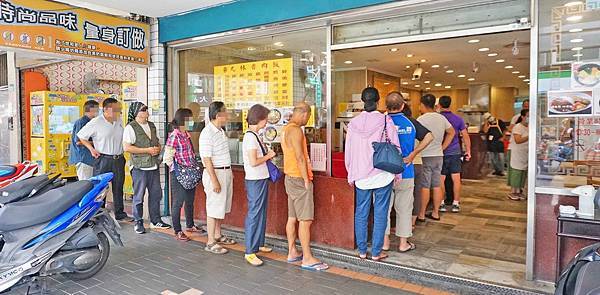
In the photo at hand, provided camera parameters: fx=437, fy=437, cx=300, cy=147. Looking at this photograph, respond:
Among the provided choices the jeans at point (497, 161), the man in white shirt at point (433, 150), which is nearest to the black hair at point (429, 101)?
the man in white shirt at point (433, 150)

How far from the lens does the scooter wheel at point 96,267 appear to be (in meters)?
3.64

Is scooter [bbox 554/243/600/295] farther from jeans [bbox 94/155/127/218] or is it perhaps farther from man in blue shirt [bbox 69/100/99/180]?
man in blue shirt [bbox 69/100/99/180]

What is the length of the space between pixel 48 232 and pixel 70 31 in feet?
8.40

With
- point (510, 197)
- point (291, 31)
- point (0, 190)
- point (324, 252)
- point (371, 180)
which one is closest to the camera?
point (0, 190)

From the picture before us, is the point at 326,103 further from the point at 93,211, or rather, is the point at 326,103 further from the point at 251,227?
the point at 93,211

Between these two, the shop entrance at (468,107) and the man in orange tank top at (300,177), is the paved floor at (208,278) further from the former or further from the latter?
the shop entrance at (468,107)

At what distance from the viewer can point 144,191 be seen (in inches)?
205

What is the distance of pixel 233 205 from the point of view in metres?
5.21

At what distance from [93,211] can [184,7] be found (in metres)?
2.76

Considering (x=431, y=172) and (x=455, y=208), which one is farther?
(x=455, y=208)

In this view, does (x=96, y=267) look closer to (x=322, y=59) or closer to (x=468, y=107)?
(x=322, y=59)

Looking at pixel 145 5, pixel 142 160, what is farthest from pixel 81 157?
pixel 145 5

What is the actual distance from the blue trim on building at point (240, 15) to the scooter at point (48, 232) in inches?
94.5

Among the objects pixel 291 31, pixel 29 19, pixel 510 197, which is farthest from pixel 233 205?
pixel 510 197
